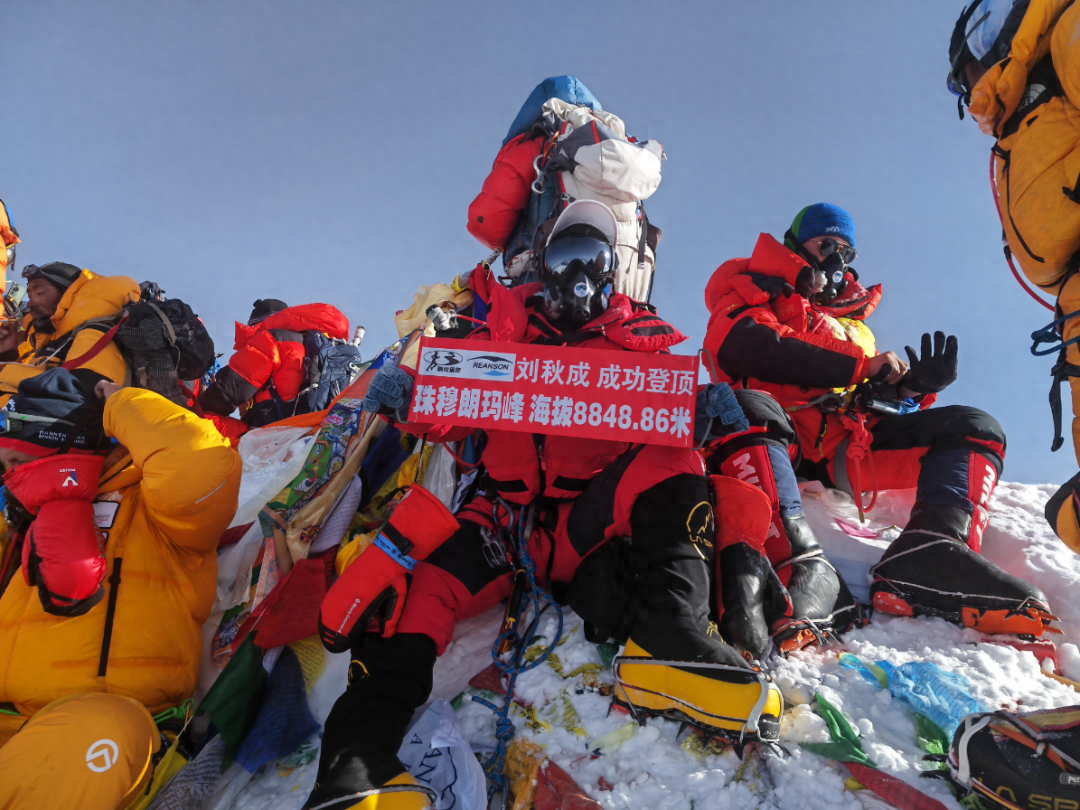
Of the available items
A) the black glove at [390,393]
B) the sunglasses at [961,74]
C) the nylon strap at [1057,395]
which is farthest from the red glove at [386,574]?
the sunglasses at [961,74]

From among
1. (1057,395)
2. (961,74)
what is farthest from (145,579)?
(961,74)

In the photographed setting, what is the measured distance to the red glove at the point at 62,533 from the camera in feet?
7.73

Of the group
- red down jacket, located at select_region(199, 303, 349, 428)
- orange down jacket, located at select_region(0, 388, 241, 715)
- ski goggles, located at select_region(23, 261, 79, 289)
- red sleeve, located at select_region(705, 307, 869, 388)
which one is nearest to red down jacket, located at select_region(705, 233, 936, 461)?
red sleeve, located at select_region(705, 307, 869, 388)

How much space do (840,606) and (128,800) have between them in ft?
10.2

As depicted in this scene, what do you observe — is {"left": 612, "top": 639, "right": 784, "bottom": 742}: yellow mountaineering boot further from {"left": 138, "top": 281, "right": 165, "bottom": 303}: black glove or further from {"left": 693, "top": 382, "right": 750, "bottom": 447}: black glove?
{"left": 138, "top": 281, "right": 165, "bottom": 303}: black glove

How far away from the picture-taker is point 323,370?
269 inches

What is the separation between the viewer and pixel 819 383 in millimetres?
3826

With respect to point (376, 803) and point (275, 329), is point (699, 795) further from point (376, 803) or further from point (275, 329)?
point (275, 329)

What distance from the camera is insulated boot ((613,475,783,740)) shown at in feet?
6.50

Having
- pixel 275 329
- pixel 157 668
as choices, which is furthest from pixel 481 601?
pixel 275 329

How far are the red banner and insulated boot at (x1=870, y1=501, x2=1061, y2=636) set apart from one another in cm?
148

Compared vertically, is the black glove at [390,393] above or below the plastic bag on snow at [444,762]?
above

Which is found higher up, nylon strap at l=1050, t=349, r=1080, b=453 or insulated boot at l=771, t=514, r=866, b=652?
nylon strap at l=1050, t=349, r=1080, b=453

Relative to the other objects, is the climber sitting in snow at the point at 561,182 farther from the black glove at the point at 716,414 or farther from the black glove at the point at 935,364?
the black glove at the point at 716,414
